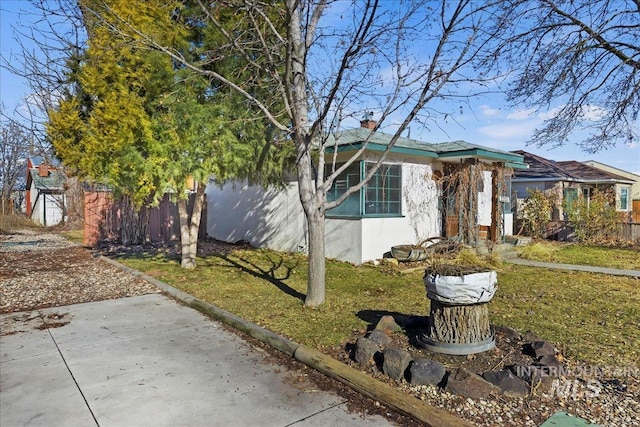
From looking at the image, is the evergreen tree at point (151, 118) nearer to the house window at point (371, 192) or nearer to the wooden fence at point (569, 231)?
A: the house window at point (371, 192)

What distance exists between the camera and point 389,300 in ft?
21.8

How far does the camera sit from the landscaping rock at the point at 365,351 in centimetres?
396

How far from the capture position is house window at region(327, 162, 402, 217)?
33.4ft

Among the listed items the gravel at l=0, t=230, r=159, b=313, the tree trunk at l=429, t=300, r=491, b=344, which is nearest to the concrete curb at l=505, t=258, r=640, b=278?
the tree trunk at l=429, t=300, r=491, b=344

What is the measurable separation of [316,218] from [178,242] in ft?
32.6

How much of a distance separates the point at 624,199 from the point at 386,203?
18.3 metres

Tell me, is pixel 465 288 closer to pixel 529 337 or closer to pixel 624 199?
pixel 529 337

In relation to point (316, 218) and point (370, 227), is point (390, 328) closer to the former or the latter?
point (316, 218)

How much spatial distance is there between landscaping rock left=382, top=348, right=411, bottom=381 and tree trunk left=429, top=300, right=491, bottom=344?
0.59 m

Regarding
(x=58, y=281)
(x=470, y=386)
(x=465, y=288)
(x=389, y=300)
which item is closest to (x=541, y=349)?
(x=465, y=288)

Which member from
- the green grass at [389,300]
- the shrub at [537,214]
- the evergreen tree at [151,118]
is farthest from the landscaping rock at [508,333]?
the shrub at [537,214]

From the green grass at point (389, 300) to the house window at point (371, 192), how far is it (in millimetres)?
1463

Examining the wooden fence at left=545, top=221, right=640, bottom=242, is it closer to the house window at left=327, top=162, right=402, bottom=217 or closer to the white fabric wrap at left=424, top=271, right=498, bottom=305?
the house window at left=327, top=162, right=402, bottom=217

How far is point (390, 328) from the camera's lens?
4.82m
